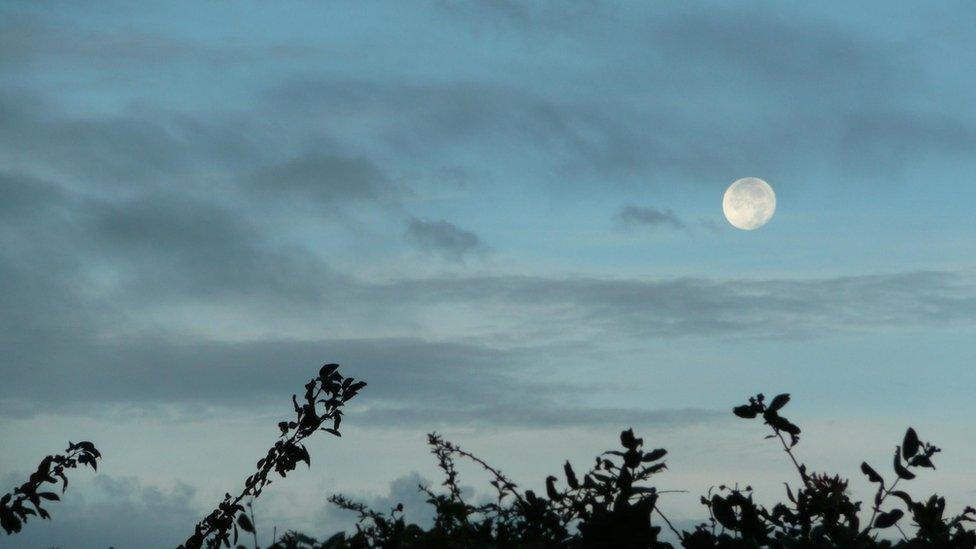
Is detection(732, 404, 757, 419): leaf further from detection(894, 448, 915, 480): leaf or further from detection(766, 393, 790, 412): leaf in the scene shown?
detection(894, 448, 915, 480): leaf

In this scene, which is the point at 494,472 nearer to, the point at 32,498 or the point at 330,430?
the point at 330,430

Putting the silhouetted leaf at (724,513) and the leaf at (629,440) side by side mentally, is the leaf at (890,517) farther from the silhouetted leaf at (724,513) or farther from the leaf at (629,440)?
the leaf at (629,440)

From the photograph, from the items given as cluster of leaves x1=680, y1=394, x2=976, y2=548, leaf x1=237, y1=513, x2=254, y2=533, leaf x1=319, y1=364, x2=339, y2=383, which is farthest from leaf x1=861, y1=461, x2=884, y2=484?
leaf x1=319, y1=364, x2=339, y2=383

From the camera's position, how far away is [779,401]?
455 centimetres

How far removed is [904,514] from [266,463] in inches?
181

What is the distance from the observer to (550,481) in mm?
4086

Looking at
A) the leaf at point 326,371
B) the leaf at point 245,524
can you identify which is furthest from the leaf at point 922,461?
the leaf at point 326,371

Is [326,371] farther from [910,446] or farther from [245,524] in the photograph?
[910,446]

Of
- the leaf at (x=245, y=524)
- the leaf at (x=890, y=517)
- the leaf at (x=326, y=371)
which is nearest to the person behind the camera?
the leaf at (x=245, y=524)

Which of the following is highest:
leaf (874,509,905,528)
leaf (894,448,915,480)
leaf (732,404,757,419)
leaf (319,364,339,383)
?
leaf (319,364,339,383)

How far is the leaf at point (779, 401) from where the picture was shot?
4547mm

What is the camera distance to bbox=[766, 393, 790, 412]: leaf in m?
4.55

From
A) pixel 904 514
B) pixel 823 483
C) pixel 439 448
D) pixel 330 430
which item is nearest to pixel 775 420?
pixel 823 483

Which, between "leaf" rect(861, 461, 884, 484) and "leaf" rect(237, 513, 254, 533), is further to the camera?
"leaf" rect(861, 461, 884, 484)
